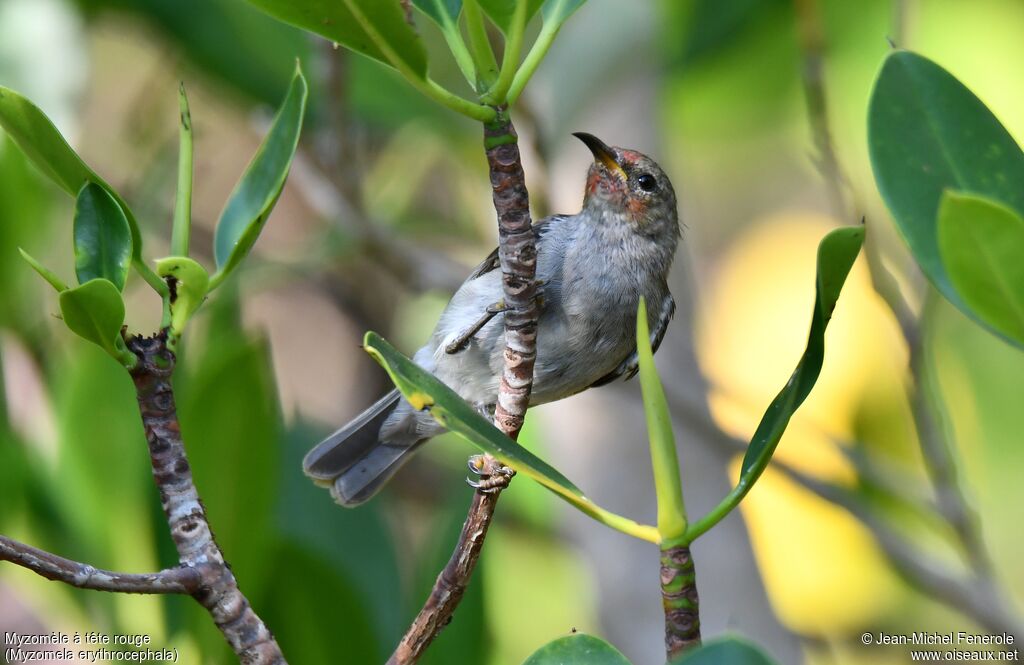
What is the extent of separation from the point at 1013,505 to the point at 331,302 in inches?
120

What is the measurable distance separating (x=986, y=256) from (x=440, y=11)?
789 millimetres

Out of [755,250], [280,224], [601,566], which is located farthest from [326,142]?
[755,250]

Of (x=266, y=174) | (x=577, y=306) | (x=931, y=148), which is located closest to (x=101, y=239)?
(x=266, y=174)

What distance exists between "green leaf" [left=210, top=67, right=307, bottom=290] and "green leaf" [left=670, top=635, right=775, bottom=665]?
0.89 m

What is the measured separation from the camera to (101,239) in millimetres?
1493

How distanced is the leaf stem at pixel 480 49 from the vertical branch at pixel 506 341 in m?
0.06

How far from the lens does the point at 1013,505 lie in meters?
3.76

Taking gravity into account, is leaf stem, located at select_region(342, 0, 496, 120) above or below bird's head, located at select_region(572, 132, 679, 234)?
below

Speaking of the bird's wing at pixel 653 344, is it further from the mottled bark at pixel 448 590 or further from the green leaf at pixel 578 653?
the green leaf at pixel 578 653

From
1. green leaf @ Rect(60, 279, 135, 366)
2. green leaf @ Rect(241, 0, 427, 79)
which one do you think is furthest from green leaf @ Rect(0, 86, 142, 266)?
green leaf @ Rect(241, 0, 427, 79)

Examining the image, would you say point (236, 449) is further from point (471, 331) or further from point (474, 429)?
point (474, 429)

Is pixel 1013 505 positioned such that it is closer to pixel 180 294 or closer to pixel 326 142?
pixel 326 142

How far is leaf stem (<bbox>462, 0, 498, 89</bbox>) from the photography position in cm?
138

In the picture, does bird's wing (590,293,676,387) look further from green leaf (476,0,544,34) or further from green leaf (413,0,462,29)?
green leaf (476,0,544,34)
